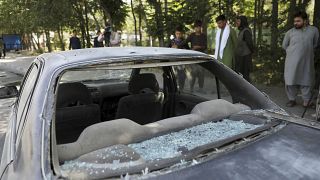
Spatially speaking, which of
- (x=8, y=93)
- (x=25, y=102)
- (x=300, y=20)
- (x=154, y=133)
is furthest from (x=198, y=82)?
(x=300, y=20)

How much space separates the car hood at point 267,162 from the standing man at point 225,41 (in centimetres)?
615

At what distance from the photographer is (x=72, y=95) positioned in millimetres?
3543

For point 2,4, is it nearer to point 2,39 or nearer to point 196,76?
point 2,39

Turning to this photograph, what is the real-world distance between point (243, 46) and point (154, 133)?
22.3 ft

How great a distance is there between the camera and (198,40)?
31.1 feet

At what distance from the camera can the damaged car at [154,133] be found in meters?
2.14

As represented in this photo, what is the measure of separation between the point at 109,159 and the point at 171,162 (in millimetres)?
343

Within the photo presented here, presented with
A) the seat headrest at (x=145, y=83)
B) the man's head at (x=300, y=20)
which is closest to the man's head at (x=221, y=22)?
the man's head at (x=300, y=20)

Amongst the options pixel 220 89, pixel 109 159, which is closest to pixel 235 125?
pixel 220 89

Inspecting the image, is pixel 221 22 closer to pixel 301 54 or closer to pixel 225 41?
Answer: pixel 225 41

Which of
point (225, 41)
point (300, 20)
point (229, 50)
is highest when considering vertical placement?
point (300, 20)

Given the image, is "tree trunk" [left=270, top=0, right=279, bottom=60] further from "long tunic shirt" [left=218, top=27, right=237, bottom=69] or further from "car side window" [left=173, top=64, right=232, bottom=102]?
"car side window" [left=173, top=64, right=232, bottom=102]

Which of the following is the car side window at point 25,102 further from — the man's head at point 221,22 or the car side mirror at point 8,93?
the man's head at point 221,22

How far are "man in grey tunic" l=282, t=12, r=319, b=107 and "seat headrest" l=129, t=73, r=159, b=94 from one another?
4460 millimetres
